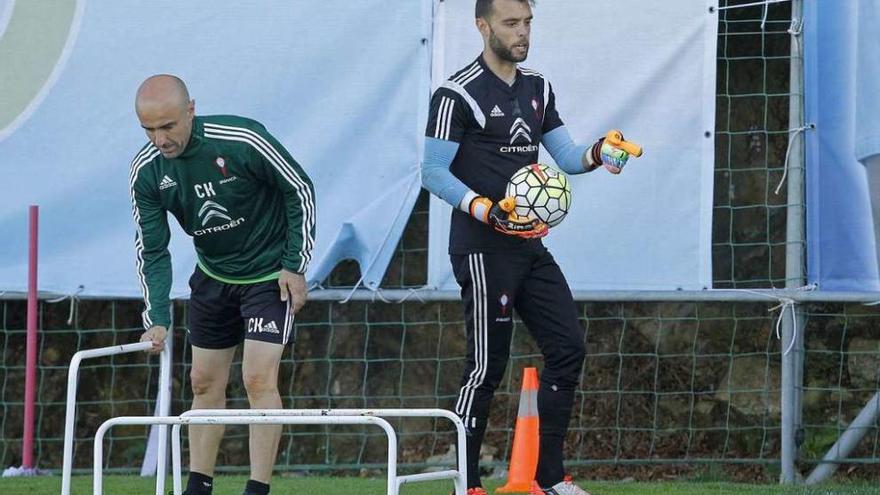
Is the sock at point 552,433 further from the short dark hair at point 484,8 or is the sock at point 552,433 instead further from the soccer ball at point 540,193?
the short dark hair at point 484,8

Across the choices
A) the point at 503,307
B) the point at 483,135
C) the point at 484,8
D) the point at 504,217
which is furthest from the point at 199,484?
the point at 484,8

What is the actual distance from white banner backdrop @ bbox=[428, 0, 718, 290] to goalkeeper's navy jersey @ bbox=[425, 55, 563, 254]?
1440 mm

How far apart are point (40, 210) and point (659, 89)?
348cm

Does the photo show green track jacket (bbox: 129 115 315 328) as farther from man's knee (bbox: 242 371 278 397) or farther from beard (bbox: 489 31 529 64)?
beard (bbox: 489 31 529 64)

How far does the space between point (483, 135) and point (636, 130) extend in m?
1.71

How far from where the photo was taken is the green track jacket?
5977 millimetres

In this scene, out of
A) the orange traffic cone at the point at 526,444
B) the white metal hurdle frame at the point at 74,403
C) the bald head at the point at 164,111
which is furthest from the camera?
the orange traffic cone at the point at 526,444

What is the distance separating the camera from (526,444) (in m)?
7.15

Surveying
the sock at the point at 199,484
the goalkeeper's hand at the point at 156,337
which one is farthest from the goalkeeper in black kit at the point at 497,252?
the goalkeeper's hand at the point at 156,337

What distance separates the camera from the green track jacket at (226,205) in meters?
5.98

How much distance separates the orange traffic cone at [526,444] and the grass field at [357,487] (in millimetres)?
150

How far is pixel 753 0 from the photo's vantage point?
8.18 meters

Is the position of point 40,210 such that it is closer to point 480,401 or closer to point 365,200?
point 365,200

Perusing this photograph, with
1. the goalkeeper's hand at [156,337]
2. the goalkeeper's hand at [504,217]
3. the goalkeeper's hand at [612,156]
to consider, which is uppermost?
the goalkeeper's hand at [612,156]
